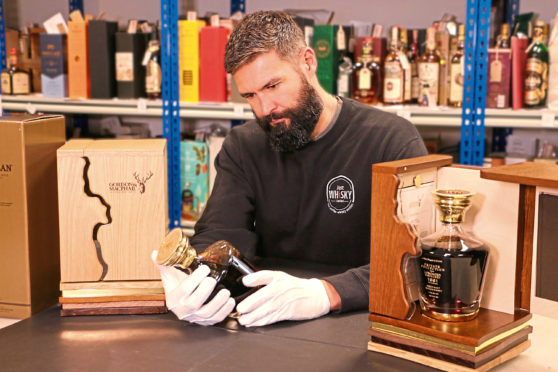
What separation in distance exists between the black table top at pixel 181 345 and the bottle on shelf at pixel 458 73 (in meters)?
1.50

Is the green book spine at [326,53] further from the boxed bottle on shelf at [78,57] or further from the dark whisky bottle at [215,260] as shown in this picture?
the dark whisky bottle at [215,260]

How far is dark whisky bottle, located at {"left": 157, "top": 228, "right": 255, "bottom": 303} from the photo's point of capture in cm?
107

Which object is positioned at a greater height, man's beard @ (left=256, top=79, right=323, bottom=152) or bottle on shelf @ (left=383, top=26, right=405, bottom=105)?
bottle on shelf @ (left=383, top=26, right=405, bottom=105)

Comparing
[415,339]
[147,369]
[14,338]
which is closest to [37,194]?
[14,338]

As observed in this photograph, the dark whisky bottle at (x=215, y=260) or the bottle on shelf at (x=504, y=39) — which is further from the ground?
the bottle on shelf at (x=504, y=39)

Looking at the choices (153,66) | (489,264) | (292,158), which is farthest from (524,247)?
(153,66)

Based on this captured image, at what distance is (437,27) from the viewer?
263cm

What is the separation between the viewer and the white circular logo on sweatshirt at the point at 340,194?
1630mm

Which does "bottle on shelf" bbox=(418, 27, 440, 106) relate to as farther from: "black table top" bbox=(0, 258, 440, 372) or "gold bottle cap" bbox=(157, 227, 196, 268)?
"gold bottle cap" bbox=(157, 227, 196, 268)

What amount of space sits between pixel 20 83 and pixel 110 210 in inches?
91.0

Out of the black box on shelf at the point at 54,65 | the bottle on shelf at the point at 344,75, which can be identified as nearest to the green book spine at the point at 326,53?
the bottle on shelf at the point at 344,75

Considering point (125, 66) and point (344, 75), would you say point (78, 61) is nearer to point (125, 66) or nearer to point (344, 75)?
point (125, 66)

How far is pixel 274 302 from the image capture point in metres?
1.13

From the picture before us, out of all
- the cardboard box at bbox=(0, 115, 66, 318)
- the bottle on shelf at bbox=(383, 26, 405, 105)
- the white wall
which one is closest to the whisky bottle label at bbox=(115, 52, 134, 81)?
the white wall
